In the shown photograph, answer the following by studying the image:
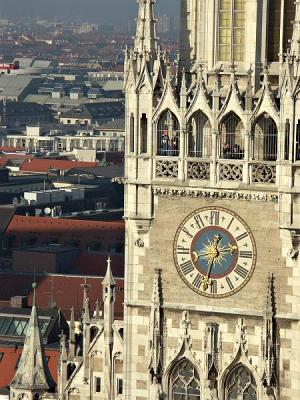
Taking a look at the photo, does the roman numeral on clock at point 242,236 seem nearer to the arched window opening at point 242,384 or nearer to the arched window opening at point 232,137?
the arched window opening at point 232,137

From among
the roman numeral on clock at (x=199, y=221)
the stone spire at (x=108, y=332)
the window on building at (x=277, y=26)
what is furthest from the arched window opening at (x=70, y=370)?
the window on building at (x=277, y=26)

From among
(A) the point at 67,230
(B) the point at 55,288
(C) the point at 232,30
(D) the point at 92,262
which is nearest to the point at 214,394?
(C) the point at 232,30

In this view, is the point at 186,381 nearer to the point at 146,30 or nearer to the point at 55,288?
the point at 146,30

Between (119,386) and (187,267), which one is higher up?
(187,267)

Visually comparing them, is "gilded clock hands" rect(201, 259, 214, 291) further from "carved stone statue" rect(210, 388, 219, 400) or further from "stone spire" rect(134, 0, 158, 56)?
"stone spire" rect(134, 0, 158, 56)

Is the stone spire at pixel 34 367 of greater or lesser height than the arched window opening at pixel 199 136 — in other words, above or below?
below
